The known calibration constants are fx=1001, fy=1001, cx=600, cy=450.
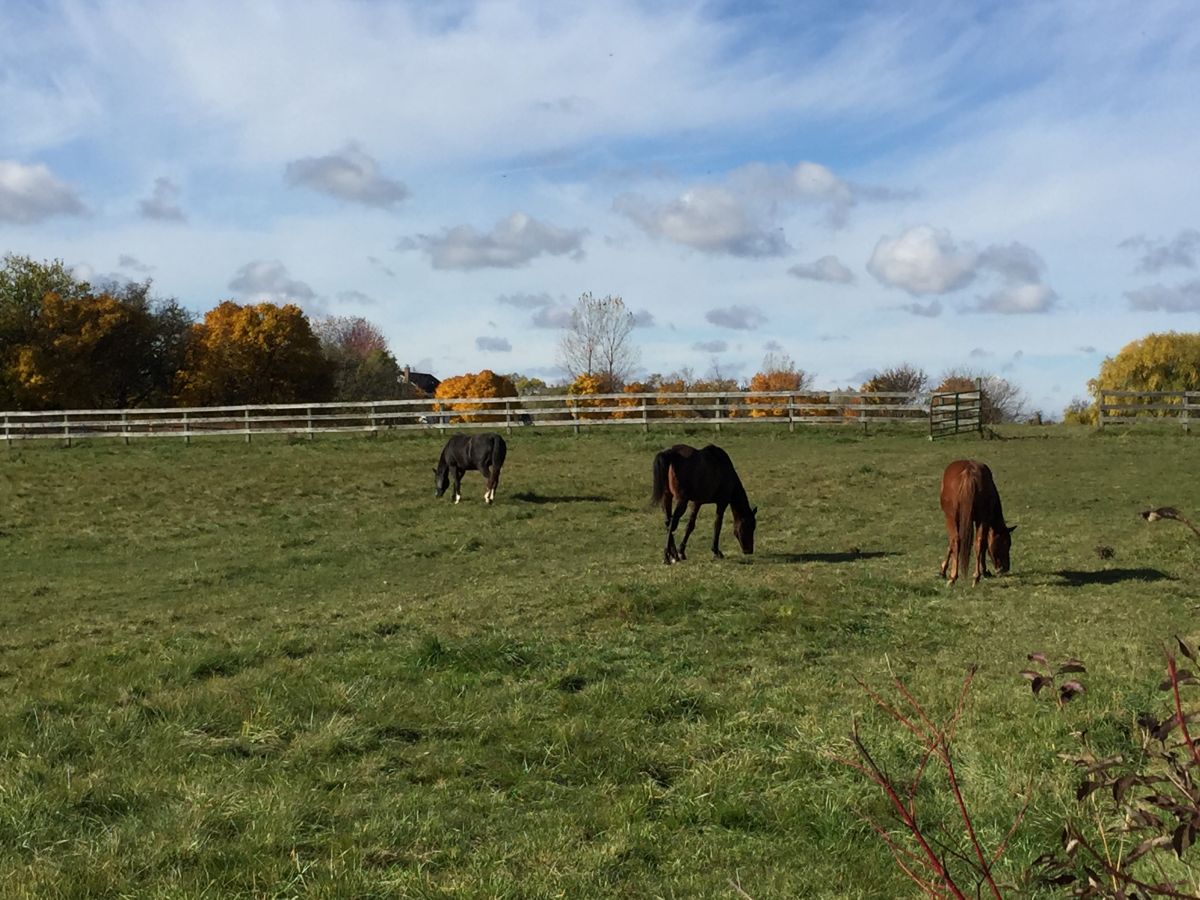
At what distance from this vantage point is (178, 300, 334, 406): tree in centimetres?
4812

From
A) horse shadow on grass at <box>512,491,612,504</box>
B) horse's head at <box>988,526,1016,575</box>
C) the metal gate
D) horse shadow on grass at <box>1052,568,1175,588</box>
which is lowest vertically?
horse shadow on grass at <box>1052,568,1175,588</box>

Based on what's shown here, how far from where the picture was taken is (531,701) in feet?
20.1

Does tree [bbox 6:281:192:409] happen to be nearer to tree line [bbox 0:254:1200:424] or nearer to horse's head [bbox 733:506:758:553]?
tree line [bbox 0:254:1200:424]

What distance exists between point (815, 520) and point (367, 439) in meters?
16.4

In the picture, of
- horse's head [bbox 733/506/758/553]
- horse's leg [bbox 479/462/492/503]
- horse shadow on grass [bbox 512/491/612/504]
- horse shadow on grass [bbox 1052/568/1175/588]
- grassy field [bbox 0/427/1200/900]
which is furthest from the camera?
horse shadow on grass [bbox 512/491/612/504]

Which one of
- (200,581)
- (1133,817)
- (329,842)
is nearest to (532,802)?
(329,842)

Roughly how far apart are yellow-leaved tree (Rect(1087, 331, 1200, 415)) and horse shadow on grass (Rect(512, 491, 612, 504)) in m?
43.6

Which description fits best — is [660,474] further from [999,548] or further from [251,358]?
[251,358]

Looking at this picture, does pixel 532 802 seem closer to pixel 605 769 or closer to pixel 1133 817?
pixel 605 769

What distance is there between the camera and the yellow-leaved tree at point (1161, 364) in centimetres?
5309

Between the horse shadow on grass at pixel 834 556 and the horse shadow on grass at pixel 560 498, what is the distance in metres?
6.00

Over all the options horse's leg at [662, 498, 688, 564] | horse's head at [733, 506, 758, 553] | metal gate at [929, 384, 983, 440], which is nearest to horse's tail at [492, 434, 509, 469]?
horse's leg at [662, 498, 688, 564]

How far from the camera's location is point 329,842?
4109 millimetres

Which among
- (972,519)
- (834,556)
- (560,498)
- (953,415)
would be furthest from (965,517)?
(953,415)
